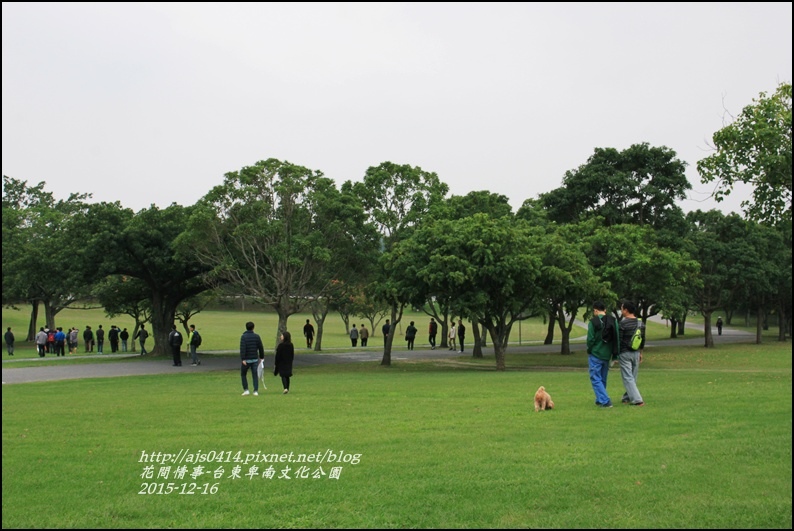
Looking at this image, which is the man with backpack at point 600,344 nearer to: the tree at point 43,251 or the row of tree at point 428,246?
the row of tree at point 428,246

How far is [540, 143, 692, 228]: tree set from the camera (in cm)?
4575

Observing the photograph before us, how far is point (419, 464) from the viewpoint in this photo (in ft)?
27.1

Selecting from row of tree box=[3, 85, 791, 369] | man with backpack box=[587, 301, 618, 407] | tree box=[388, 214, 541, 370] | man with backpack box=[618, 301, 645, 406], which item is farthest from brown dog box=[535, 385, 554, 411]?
tree box=[388, 214, 541, 370]

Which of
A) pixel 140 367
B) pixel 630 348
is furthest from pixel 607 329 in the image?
pixel 140 367

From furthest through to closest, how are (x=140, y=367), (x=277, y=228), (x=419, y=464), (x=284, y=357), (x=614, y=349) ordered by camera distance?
(x=140, y=367), (x=277, y=228), (x=284, y=357), (x=614, y=349), (x=419, y=464)

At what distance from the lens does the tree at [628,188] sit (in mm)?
45750

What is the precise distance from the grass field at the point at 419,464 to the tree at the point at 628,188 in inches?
1269

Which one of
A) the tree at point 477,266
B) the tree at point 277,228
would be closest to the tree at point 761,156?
the tree at point 477,266

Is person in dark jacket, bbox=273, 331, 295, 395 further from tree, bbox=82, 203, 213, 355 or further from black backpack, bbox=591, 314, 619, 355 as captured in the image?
tree, bbox=82, 203, 213, 355

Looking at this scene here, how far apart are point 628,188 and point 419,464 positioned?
4080 centimetres

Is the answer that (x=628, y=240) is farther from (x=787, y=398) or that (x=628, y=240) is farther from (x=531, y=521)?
(x=531, y=521)

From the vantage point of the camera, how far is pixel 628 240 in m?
36.6

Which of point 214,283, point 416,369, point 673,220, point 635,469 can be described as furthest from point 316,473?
point 673,220

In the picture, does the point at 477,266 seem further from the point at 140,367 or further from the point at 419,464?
the point at 419,464
